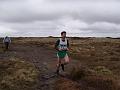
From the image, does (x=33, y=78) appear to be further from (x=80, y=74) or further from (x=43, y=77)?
(x=80, y=74)

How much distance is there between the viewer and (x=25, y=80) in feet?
52.9

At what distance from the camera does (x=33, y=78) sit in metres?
16.7

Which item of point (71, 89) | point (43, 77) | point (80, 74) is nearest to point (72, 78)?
point (80, 74)

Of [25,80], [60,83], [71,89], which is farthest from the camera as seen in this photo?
[25,80]

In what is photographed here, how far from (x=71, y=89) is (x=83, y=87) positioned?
67 centimetres

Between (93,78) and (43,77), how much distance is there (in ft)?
8.97

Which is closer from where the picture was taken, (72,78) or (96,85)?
(96,85)

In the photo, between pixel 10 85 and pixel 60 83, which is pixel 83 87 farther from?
pixel 10 85

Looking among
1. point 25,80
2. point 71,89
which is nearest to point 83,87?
point 71,89

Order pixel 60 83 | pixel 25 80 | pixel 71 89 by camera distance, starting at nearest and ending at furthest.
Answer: pixel 71 89
pixel 60 83
pixel 25 80

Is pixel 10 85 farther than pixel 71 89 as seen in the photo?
Yes

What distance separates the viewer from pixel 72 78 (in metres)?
16.4

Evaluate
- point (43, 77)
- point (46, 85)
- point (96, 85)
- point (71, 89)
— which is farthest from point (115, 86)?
point (43, 77)

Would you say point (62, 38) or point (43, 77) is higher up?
point (62, 38)
